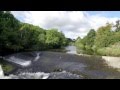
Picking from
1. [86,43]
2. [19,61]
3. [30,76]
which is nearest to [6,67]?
[19,61]

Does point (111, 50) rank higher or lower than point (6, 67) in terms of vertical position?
higher

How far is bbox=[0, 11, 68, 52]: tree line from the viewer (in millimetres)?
3607

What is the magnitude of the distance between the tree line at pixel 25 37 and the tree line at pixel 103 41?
0.33 meters

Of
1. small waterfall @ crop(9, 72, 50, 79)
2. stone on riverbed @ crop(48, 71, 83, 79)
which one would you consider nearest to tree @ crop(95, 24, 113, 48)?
stone on riverbed @ crop(48, 71, 83, 79)

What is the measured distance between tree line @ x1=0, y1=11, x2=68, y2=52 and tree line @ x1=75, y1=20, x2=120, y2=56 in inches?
13.1

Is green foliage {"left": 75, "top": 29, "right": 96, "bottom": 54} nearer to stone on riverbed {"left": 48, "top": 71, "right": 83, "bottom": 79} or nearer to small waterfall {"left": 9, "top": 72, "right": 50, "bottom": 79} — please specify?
stone on riverbed {"left": 48, "top": 71, "right": 83, "bottom": 79}

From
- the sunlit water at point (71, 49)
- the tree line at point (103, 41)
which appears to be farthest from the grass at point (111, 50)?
the sunlit water at point (71, 49)

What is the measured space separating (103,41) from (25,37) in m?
1.18

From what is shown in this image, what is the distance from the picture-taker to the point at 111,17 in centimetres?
356

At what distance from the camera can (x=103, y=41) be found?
3.77 m

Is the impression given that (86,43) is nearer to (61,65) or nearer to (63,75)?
(61,65)
